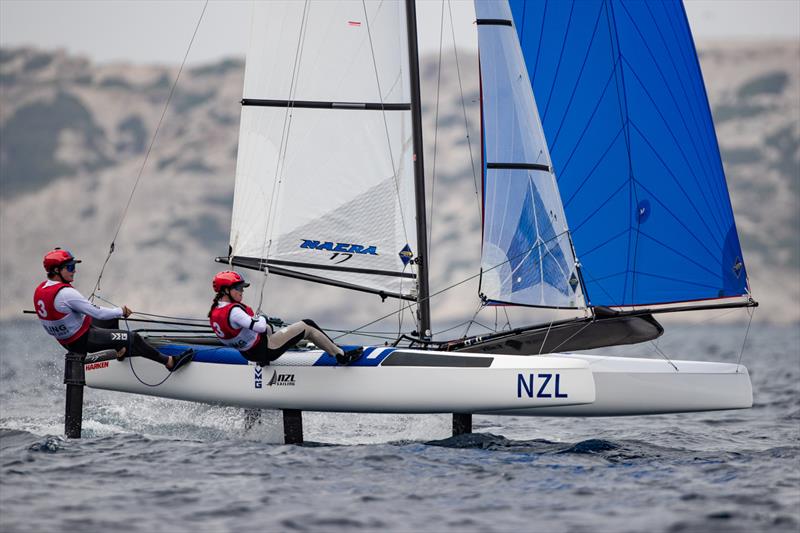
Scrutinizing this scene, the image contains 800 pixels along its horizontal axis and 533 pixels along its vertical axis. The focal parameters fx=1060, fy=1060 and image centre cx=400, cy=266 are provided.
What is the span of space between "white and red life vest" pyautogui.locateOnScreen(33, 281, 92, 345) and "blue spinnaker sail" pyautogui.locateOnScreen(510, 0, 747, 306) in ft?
13.2

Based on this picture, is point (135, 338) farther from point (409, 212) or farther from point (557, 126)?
point (557, 126)

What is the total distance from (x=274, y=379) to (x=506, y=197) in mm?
2420

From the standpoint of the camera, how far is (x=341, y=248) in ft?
30.2

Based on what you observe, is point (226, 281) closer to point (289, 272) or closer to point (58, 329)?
point (58, 329)

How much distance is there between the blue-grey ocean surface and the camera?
17.6 ft

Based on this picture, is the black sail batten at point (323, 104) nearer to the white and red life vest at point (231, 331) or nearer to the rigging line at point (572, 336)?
the white and red life vest at point (231, 331)

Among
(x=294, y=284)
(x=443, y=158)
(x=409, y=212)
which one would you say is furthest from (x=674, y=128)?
(x=443, y=158)

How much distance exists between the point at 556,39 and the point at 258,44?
2633mm

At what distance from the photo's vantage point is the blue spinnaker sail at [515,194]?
8.66 meters

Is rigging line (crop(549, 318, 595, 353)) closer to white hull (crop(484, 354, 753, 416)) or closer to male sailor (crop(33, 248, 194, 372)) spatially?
white hull (crop(484, 354, 753, 416))

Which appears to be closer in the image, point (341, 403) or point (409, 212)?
point (341, 403)

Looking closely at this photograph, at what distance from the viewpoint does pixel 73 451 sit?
7398mm

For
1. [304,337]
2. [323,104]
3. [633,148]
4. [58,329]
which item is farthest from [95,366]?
[633,148]

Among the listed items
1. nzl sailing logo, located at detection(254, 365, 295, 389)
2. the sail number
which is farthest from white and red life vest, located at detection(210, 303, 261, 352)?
the sail number
